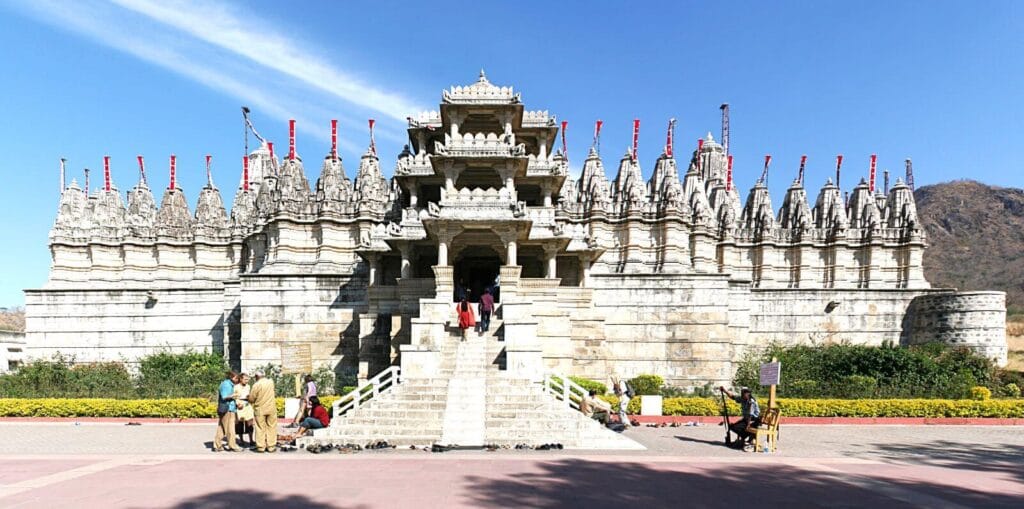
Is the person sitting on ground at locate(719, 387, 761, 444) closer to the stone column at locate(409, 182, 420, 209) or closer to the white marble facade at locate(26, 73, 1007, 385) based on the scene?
the white marble facade at locate(26, 73, 1007, 385)

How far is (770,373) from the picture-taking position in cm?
1252

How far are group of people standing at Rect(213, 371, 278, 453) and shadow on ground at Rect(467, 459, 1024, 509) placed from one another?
16.8 feet

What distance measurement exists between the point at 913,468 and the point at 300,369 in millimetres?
22894

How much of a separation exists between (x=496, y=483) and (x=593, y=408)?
6740 millimetres

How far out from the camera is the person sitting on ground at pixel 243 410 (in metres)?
11.6

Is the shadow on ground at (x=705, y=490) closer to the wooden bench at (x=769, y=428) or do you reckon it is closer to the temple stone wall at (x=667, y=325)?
the wooden bench at (x=769, y=428)

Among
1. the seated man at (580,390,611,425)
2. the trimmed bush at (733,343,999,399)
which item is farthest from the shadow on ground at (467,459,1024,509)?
the trimmed bush at (733,343,999,399)

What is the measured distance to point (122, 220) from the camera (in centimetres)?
3659

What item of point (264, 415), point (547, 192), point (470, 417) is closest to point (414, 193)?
point (547, 192)

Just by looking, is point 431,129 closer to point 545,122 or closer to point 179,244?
point 545,122

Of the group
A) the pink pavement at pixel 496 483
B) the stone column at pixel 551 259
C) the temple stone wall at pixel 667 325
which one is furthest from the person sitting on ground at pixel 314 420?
the temple stone wall at pixel 667 325

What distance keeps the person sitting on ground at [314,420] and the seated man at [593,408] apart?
6370 mm

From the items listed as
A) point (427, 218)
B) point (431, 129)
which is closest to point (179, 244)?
point (431, 129)

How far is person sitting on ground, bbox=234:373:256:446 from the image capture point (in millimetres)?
11609
